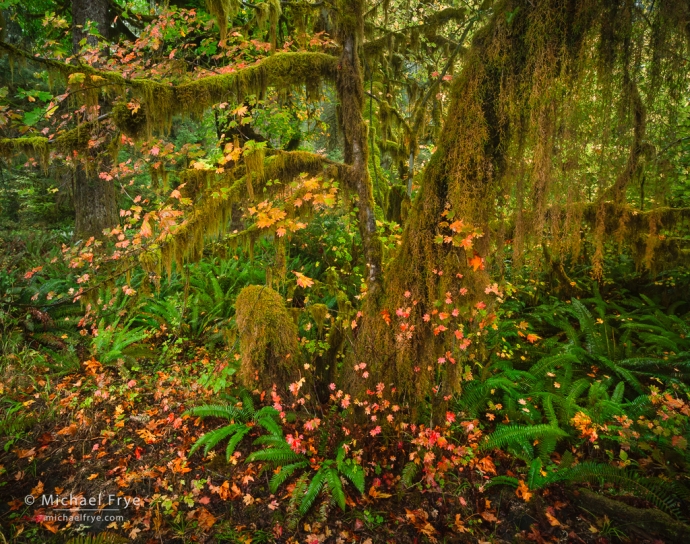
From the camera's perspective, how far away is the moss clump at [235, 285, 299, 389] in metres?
3.80

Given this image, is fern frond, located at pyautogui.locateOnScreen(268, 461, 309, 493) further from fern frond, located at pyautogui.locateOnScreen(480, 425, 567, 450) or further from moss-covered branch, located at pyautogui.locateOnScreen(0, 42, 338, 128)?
moss-covered branch, located at pyautogui.locateOnScreen(0, 42, 338, 128)

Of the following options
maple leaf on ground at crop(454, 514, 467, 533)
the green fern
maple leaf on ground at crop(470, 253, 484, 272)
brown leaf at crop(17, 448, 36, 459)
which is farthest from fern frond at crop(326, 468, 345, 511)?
brown leaf at crop(17, 448, 36, 459)

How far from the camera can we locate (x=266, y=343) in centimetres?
380

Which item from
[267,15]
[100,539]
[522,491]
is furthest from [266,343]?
[267,15]

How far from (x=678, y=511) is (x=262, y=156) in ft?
14.4

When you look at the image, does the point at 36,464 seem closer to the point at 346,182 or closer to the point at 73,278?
the point at 73,278

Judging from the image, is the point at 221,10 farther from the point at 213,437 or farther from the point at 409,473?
the point at 409,473

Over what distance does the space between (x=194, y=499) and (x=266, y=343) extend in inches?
61.4

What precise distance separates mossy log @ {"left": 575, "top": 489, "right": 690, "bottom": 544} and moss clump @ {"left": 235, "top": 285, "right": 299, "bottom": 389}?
2894 mm

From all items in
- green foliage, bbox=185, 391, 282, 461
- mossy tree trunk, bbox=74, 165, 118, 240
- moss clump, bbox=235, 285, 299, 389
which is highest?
mossy tree trunk, bbox=74, 165, 118, 240

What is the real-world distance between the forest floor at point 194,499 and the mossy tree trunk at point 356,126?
1877mm

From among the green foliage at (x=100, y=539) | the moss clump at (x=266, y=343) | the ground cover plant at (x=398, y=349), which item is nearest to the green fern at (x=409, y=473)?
the ground cover plant at (x=398, y=349)

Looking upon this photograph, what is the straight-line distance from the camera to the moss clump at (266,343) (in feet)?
12.5

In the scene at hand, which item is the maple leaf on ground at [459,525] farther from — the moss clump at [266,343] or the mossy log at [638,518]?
the moss clump at [266,343]
